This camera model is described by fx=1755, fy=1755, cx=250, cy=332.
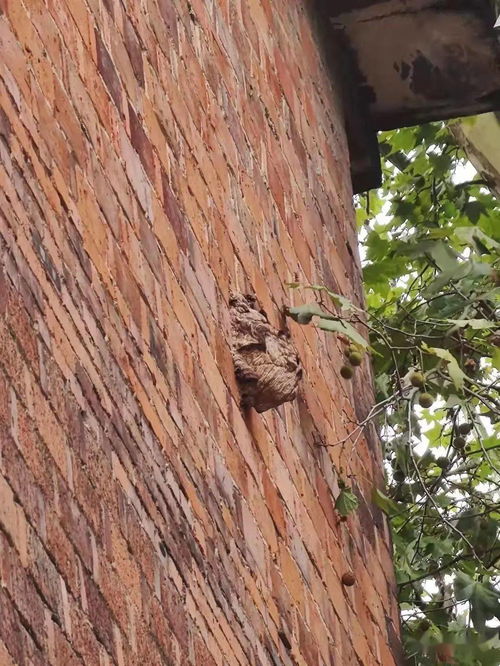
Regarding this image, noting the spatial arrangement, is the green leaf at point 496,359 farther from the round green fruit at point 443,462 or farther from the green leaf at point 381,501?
the round green fruit at point 443,462

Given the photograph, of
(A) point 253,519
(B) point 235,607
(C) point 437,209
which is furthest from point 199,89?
(C) point 437,209

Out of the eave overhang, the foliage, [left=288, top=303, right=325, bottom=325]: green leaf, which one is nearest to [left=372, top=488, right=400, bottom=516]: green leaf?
the foliage

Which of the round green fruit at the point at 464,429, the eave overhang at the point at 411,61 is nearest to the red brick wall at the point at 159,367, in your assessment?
the eave overhang at the point at 411,61

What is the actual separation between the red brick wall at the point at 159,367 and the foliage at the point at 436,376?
0.84 ft

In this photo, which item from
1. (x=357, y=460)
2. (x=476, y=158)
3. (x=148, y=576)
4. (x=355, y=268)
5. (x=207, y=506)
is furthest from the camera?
(x=476, y=158)

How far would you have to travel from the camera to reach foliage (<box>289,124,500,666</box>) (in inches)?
205

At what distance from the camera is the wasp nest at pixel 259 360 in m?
3.89

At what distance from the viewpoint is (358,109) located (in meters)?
6.41

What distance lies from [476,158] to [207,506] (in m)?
3.89

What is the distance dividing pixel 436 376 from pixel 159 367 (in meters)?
2.38

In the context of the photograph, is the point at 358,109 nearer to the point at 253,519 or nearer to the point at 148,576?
the point at 253,519

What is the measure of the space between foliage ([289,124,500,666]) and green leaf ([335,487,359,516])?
16cm

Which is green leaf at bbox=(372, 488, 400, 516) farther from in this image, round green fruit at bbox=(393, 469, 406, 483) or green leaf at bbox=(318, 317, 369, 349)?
round green fruit at bbox=(393, 469, 406, 483)

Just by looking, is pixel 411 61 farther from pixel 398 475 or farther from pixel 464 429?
pixel 398 475
